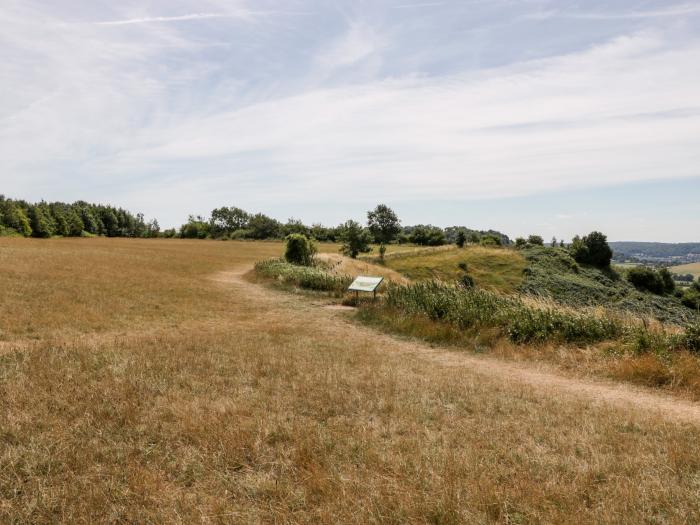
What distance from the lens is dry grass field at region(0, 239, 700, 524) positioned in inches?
156

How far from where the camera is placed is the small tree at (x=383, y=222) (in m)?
60.4

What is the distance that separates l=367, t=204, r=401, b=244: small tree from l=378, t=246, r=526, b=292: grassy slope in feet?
13.9

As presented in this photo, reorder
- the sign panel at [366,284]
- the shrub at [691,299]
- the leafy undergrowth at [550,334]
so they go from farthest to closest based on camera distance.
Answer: the shrub at [691,299]
the sign panel at [366,284]
the leafy undergrowth at [550,334]

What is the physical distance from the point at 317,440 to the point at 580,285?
222ft

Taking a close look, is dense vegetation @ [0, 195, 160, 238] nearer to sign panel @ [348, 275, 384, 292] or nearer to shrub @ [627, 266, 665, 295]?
sign panel @ [348, 275, 384, 292]

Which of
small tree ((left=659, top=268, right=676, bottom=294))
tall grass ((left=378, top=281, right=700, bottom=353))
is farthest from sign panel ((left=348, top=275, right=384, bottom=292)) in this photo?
small tree ((left=659, top=268, right=676, bottom=294))

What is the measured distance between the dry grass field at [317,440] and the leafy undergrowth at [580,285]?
49115mm

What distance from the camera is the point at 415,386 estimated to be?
A: 302 inches

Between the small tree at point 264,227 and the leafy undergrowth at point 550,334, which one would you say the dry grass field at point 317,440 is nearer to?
the leafy undergrowth at point 550,334

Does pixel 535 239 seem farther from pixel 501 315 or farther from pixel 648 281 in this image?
pixel 501 315

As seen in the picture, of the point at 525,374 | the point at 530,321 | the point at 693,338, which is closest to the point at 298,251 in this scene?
the point at 530,321

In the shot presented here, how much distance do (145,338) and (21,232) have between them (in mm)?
90942

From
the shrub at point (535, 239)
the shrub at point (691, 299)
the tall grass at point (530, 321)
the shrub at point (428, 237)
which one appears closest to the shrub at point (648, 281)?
the shrub at point (691, 299)

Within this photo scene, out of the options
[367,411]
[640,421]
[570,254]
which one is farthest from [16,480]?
[570,254]
